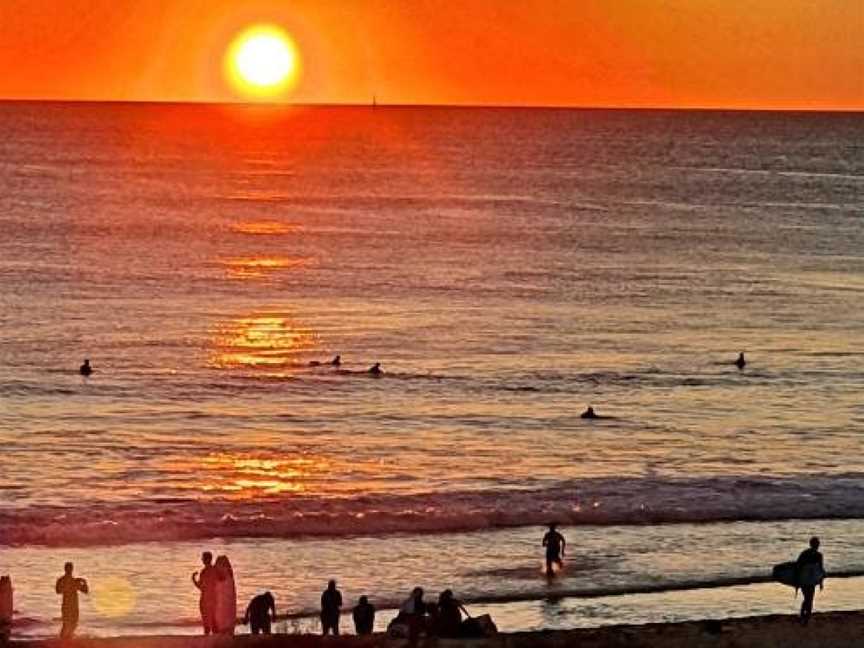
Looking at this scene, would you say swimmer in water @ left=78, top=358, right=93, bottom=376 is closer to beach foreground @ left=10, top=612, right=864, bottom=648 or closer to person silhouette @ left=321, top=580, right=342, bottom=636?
person silhouette @ left=321, top=580, right=342, bottom=636

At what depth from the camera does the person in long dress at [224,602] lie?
78.4 ft

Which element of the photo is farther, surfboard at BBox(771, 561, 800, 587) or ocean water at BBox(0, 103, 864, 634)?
ocean water at BBox(0, 103, 864, 634)

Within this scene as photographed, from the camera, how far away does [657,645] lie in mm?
22453

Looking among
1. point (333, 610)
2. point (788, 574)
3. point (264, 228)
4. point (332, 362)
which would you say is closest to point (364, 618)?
point (333, 610)

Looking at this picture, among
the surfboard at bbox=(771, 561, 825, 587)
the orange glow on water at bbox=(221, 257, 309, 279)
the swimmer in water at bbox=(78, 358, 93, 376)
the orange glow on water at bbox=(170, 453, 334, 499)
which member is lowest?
the surfboard at bbox=(771, 561, 825, 587)

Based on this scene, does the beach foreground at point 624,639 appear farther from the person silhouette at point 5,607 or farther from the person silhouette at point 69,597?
the person silhouette at point 69,597

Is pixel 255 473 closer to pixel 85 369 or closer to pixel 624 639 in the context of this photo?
pixel 85 369

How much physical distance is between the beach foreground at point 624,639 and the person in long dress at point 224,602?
2.56ft

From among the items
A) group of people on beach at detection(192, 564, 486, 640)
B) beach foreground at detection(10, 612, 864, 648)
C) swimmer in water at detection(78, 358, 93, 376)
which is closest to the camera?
beach foreground at detection(10, 612, 864, 648)

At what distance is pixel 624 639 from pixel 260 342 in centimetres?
4454

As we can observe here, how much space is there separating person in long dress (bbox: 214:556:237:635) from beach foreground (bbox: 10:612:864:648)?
2.56 feet

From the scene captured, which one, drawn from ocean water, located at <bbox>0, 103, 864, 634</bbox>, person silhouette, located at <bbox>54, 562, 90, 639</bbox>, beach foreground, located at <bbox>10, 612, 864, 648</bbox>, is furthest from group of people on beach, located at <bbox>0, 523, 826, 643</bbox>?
ocean water, located at <bbox>0, 103, 864, 634</bbox>

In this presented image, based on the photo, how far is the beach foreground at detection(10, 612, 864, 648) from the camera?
22406 mm

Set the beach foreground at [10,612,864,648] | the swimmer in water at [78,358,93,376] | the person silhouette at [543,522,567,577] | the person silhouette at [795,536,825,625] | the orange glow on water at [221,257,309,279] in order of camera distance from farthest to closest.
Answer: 1. the orange glow on water at [221,257,309,279]
2. the swimmer in water at [78,358,93,376]
3. the person silhouette at [543,522,567,577]
4. the person silhouette at [795,536,825,625]
5. the beach foreground at [10,612,864,648]
